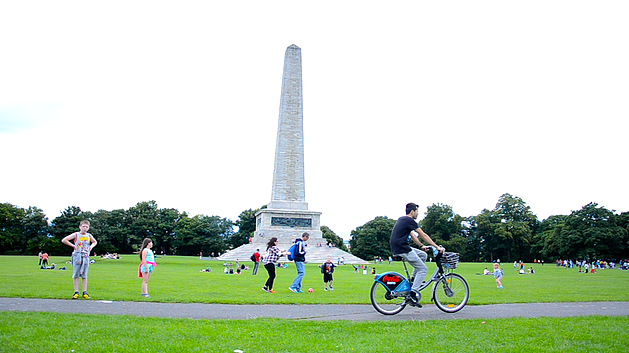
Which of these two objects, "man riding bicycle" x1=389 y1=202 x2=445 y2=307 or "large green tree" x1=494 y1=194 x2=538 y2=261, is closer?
"man riding bicycle" x1=389 y1=202 x2=445 y2=307

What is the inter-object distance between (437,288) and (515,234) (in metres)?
74.8

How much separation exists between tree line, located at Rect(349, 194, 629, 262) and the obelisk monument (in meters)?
35.0

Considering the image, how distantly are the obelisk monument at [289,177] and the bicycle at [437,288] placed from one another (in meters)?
41.4

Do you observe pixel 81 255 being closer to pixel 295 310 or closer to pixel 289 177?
pixel 295 310

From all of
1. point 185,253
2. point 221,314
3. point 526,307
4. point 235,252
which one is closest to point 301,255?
point 221,314

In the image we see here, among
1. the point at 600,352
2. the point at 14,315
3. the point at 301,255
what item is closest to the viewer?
the point at 600,352

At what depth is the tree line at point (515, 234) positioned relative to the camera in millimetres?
64062

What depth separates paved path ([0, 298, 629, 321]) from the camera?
8406 millimetres

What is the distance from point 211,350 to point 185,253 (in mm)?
80123

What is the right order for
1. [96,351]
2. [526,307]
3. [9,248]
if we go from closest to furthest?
[96,351]
[526,307]
[9,248]

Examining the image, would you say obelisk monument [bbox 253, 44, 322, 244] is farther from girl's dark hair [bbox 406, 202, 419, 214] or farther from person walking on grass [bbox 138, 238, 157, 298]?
girl's dark hair [bbox 406, 202, 419, 214]

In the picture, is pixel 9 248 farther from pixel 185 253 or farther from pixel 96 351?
pixel 96 351

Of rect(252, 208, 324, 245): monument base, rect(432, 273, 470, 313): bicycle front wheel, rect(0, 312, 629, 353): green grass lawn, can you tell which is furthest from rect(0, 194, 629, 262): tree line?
rect(0, 312, 629, 353): green grass lawn

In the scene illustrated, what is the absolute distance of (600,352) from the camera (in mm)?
5633
